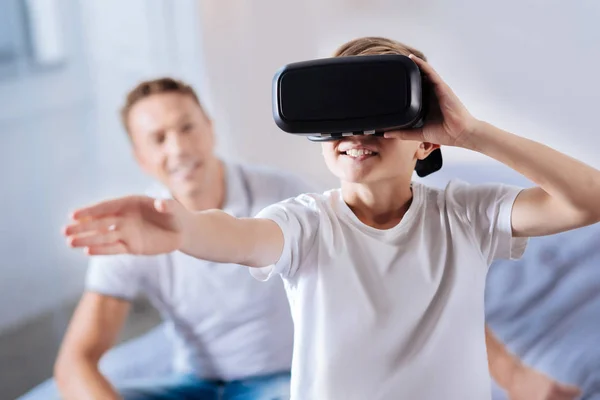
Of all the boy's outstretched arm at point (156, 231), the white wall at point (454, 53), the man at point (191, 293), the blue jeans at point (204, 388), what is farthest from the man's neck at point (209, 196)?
the boy's outstretched arm at point (156, 231)

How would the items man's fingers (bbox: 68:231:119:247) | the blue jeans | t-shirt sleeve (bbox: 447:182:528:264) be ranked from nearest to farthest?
man's fingers (bbox: 68:231:119:247) < t-shirt sleeve (bbox: 447:182:528:264) < the blue jeans

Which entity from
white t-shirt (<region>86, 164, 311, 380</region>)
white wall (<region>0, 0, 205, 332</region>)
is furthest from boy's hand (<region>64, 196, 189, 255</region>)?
white wall (<region>0, 0, 205, 332</region>)

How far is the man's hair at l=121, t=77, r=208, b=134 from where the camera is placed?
1432 mm

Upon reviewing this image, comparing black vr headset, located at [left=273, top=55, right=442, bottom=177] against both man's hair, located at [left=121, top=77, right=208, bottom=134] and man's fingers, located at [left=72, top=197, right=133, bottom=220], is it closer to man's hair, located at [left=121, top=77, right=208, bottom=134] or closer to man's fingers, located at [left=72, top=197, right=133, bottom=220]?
man's fingers, located at [left=72, top=197, right=133, bottom=220]

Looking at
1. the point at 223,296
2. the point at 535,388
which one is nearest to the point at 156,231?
the point at 223,296

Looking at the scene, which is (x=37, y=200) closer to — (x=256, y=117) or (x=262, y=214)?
(x=256, y=117)

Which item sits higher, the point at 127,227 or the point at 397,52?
the point at 397,52

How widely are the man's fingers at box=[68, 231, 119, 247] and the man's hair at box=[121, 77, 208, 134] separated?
2.61ft

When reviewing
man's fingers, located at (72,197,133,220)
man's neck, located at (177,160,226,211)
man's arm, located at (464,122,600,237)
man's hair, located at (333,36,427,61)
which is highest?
man's hair, located at (333,36,427,61)

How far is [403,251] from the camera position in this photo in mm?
916

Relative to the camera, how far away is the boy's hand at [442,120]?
0.84m

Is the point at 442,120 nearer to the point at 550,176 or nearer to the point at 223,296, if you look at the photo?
the point at 550,176

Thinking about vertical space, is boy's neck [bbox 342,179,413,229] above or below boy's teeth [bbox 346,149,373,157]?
below

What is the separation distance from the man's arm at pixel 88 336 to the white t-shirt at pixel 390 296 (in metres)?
0.60
